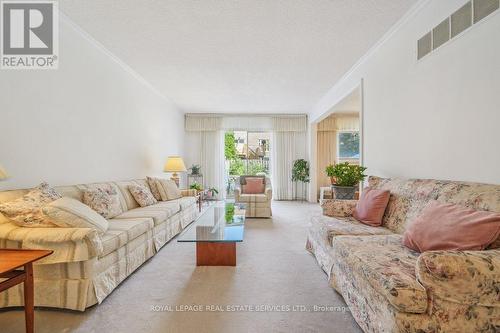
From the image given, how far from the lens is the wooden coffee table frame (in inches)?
107

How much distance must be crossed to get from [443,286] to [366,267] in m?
0.39

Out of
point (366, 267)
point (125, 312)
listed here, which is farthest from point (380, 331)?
point (125, 312)

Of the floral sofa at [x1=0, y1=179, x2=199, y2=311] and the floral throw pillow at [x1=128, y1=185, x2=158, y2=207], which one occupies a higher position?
the floral throw pillow at [x1=128, y1=185, x2=158, y2=207]

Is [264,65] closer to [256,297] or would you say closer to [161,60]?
[161,60]

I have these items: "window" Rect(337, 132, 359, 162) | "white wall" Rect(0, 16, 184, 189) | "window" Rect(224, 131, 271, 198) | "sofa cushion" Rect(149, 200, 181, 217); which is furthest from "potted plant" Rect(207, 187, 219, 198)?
"window" Rect(337, 132, 359, 162)

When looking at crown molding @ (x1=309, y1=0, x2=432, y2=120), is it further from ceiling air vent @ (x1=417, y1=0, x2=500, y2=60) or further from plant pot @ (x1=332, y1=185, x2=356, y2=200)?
plant pot @ (x1=332, y1=185, x2=356, y2=200)

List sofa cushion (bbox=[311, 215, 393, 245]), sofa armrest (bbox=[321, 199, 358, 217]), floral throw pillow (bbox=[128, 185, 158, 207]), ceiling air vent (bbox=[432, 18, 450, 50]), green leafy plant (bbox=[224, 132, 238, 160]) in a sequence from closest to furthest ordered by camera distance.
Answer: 1. ceiling air vent (bbox=[432, 18, 450, 50])
2. sofa cushion (bbox=[311, 215, 393, 245])
3. sofa armrest (bbox=[321, 199, 358, 217])
4. floral throw pillow (bbox=[128, 185, 158, 207])
5. green leafy plant (bbox=[224, 132, 238, 160])

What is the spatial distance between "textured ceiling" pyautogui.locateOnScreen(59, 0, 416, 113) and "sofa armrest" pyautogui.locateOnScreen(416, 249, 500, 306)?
7.53 feet

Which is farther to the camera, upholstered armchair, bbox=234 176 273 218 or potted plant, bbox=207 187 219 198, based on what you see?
potted plant, bbox=207 187 219 198

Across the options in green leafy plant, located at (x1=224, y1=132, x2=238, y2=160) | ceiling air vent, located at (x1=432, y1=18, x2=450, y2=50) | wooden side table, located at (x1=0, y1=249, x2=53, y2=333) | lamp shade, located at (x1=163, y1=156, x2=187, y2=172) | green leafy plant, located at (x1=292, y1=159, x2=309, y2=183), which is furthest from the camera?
green leafy plant, located at (x1=224, y1=132, x2=238, y2=160)

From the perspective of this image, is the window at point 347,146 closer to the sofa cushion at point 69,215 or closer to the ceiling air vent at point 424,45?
the ceiling air vent at point 424,45

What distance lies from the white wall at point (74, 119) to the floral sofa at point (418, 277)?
286cm

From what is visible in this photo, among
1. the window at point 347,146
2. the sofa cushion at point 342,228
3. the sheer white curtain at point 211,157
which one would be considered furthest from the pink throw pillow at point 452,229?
the sheer white curtain at point 211,157

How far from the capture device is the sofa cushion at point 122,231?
2113 millimetres
